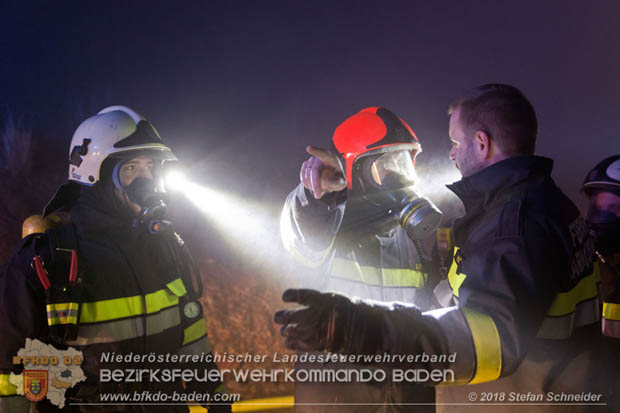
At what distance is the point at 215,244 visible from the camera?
29.3ft

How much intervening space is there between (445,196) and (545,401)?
867 centimetres

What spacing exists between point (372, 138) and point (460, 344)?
1.77 m

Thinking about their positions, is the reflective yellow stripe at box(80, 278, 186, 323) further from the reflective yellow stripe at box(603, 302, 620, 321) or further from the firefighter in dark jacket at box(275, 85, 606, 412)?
the reflective yellow stripe at box(603, 302, 620, 321)

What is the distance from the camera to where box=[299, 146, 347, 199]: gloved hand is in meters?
2.67

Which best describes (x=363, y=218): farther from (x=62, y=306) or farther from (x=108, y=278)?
(x=62, y=306)

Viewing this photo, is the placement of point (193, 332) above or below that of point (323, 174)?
below

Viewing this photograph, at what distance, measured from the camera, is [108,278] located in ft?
7.87

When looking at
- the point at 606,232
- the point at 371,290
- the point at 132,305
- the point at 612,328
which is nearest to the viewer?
the point at 132,305

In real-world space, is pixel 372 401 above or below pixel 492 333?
below

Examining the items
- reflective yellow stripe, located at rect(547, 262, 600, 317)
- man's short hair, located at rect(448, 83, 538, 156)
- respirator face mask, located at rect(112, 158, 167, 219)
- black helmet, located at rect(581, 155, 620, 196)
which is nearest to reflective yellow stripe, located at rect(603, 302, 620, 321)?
black helmet, located at rect(581, 155, 620, 196)

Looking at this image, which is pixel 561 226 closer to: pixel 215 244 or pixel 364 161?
pixel 364 161

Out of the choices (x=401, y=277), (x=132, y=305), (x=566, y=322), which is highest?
(x=566, y=322)

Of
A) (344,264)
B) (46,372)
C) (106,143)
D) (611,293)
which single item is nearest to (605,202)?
(611,293)

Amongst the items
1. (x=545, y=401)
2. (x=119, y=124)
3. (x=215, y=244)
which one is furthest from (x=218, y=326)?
(x=545, y=401)
